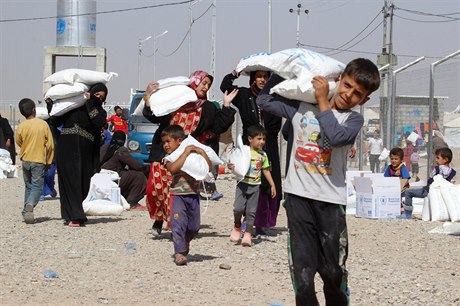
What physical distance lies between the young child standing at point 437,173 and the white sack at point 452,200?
2.57 feet

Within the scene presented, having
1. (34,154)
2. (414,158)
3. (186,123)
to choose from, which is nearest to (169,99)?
(186,123)

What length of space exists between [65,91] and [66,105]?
16 centimetres

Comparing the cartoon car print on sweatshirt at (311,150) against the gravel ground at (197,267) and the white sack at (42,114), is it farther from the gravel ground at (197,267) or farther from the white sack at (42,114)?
the white sack at (42,114)

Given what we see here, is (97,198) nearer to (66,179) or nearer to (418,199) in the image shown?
(66,179)

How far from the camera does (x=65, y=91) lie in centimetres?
1120

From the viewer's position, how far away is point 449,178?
1334 centimetres

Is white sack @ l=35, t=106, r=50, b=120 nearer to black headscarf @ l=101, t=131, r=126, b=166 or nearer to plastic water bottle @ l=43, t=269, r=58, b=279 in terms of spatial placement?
black headscarf @ l=101, t=131, r=126, b=166

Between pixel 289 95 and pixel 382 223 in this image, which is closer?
pixel 289 95

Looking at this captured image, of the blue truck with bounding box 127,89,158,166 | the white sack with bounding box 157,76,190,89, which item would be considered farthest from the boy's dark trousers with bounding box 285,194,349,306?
the blue truck with bounding box 127,89,158,166

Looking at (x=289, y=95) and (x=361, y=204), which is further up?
(x=289, y=95)

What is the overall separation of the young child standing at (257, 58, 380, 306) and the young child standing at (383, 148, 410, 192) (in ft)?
28.1

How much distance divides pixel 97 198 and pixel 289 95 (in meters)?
8.11

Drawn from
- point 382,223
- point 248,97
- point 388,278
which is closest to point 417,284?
point 388,278

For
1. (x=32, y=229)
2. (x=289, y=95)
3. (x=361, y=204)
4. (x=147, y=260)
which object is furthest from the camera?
(x=361, y=204)
